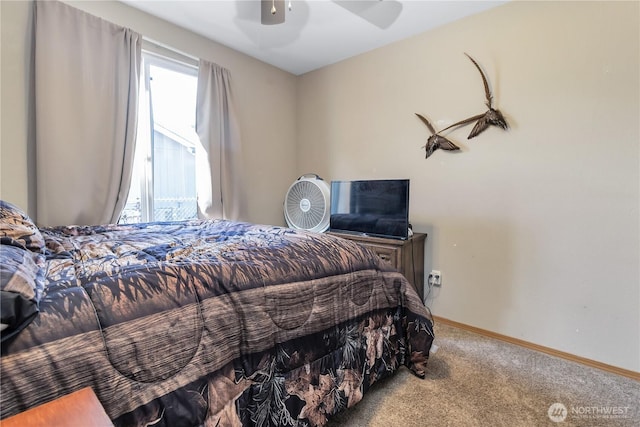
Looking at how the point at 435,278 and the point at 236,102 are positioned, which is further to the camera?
the point at 236,102

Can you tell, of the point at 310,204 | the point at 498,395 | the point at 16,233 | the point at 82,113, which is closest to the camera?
the point at 16,233

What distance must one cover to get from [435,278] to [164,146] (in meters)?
2.54

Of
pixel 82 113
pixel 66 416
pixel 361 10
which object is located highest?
pixel 361 10


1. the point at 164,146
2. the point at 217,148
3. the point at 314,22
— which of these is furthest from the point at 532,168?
the point at 164,146

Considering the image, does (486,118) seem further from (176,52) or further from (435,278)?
(176,52)

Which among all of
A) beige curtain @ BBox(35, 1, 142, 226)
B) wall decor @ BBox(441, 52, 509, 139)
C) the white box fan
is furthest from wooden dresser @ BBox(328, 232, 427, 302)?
beige curtain @ BBox(35, 1, 142, 226)

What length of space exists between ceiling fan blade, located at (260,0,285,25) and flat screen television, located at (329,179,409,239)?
1295 mm

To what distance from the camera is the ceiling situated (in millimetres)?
2184

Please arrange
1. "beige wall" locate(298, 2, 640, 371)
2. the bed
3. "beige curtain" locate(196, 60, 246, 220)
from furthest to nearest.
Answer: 1. "beige curtain" locate(196, 60, 246, 220)
2. "beige wall" locate(298, 2, 640, 371)
3. the bed

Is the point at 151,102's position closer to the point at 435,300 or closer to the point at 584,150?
the point at 435,300

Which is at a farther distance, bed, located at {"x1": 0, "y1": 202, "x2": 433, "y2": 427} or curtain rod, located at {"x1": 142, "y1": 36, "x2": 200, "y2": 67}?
curtain rod, located at {"x1": 142, "y1": 36, "x2": 200, "y2": 67}

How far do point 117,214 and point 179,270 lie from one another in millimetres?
1600

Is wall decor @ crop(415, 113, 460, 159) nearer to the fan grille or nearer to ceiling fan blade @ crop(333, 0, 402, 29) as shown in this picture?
ceiling fan blade @ crop(333, 0, 402, 29)

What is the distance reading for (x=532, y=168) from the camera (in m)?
2.05
